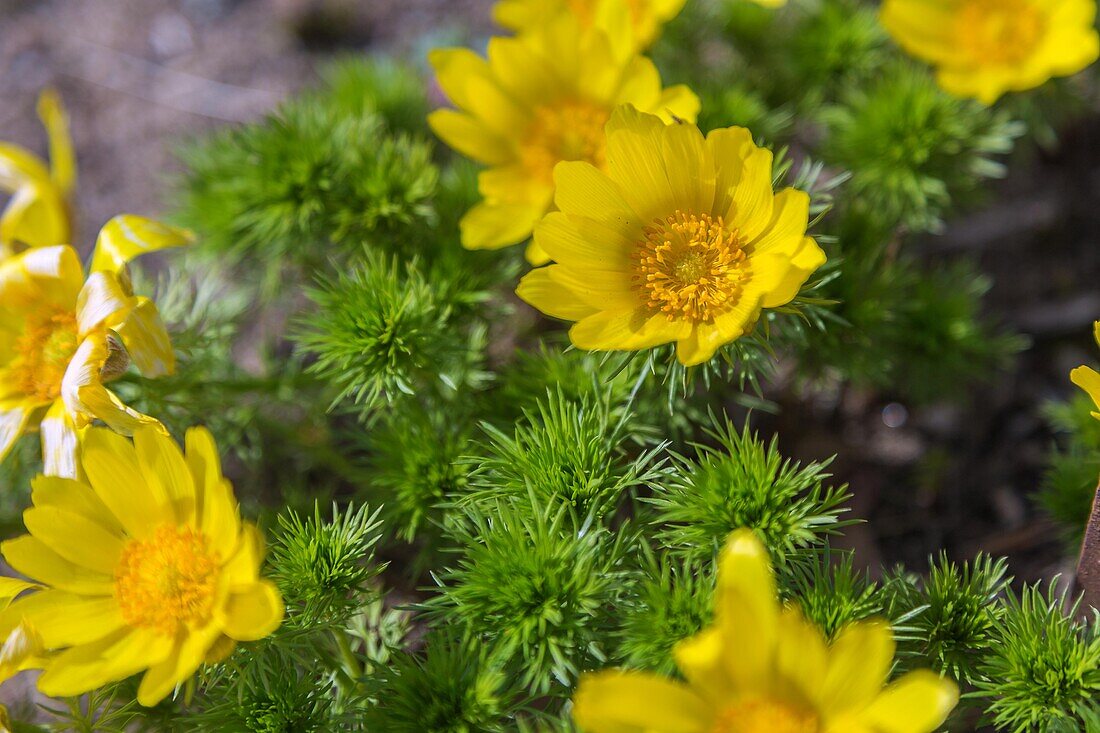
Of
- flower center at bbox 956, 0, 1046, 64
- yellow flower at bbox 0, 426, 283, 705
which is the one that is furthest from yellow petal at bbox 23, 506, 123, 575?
Answer: flower center at bbox 956, 0, 1046, 64

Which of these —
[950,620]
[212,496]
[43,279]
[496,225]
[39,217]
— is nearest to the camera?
[212,496]

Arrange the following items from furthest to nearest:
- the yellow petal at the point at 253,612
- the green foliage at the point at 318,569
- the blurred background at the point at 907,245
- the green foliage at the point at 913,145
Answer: the blurred background at the point at 907,245 < the green foliage at the point at 913,145 < the green foliage at the point at 318,569 < the yellow petal at the point at 253,612

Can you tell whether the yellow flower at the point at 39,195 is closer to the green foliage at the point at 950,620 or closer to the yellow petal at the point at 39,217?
the yellow petal at the point at 39,217

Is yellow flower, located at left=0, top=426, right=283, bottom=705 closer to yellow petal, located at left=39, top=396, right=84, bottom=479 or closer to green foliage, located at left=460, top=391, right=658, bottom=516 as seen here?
yellow petal, located at left=39, top=396, right=84, bottom=479

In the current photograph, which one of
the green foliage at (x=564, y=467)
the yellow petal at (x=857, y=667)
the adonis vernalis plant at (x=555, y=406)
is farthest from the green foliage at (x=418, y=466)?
the yellow petal at (x=857, y=667)

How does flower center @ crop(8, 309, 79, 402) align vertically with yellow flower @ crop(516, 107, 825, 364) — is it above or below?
below

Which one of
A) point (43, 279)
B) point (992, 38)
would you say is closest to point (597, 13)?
point (992, 38)

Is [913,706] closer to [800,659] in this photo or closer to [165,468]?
[800,659]
